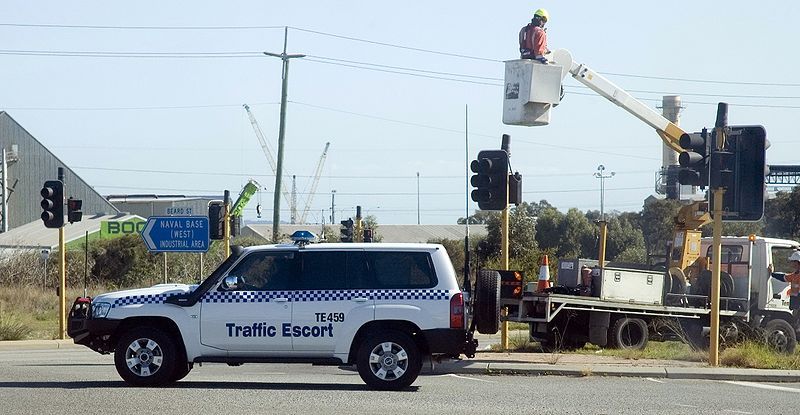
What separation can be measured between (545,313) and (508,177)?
2.49 meters

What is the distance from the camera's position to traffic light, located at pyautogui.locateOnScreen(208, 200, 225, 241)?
2977 centimetres

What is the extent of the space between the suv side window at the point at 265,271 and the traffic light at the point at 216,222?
15537mm

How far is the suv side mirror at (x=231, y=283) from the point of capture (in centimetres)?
1418

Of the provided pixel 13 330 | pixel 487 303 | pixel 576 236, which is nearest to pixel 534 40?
pixel 487 303

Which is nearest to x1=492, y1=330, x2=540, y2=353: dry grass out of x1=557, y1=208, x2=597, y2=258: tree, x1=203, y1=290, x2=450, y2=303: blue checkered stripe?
x1=203, y1=290, x2=450, y2=303: blue checkered stripe

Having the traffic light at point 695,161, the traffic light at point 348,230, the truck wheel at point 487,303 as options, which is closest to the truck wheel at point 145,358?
the truck wheel at point 487,303

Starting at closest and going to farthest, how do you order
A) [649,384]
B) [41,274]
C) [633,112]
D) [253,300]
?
[253,300]
[649,384]
[633,112]
[41,274]

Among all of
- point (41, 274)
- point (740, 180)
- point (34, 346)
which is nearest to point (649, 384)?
point (740, 180)

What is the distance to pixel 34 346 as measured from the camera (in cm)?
2556

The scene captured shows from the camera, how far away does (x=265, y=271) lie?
14.3 metres

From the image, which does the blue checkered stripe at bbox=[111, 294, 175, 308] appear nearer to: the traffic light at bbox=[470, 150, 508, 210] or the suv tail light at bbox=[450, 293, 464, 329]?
the suv tail light at bbox=[450, 293, 464, 329]

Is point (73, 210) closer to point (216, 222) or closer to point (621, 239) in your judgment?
point (216, 222)

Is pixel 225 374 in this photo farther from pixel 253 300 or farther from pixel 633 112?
pixel 633 112

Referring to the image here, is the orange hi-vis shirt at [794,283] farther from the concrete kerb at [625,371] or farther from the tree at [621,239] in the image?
the tree at [621,239]
